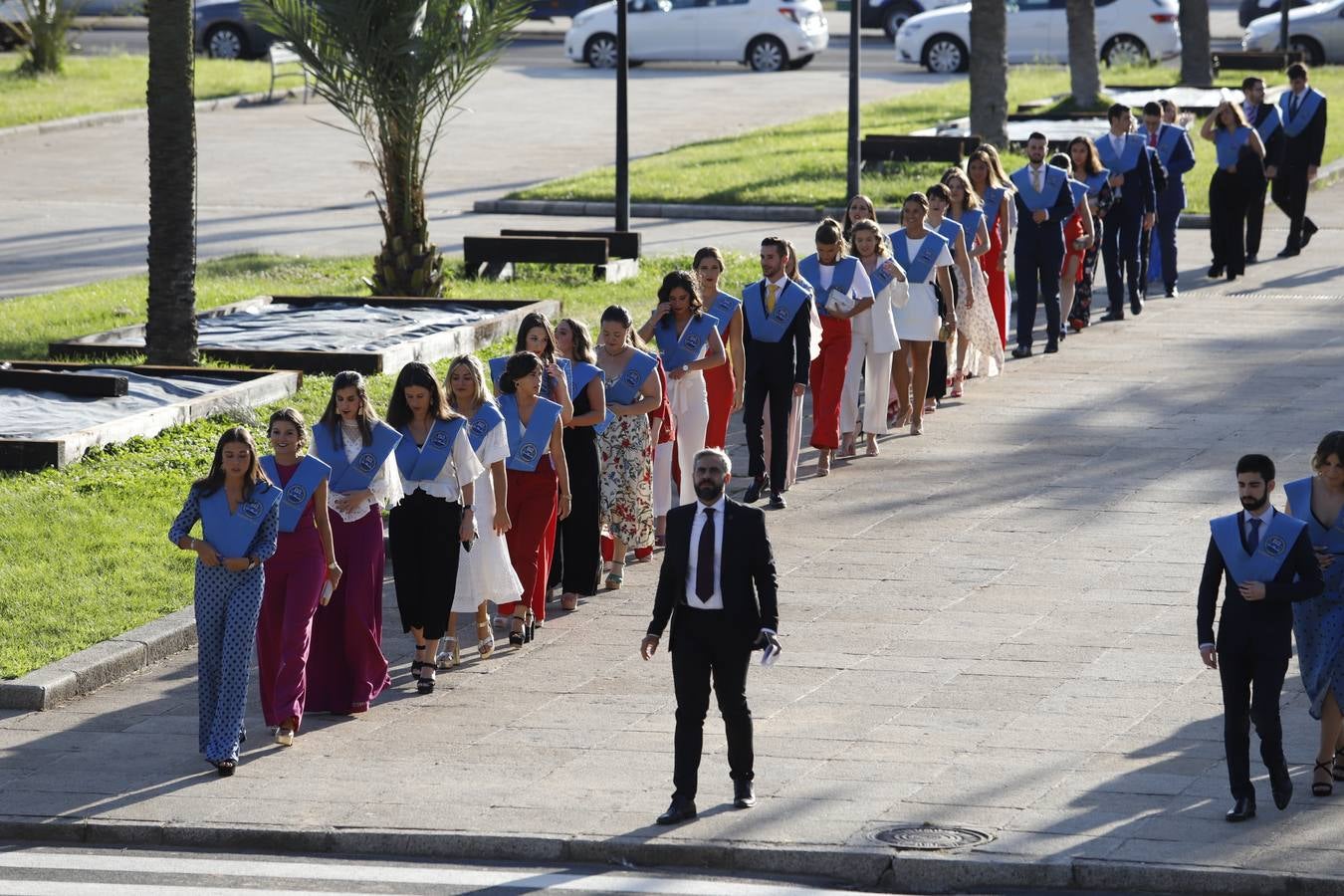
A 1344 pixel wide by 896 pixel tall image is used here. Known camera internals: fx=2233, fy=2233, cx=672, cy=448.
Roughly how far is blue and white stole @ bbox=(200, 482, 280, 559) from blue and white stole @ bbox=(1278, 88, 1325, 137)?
1622cm

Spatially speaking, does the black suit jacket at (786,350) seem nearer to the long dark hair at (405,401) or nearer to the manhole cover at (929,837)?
the long dark hair at (405,401)

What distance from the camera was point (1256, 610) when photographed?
8.75 m

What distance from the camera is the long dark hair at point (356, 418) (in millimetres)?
10266

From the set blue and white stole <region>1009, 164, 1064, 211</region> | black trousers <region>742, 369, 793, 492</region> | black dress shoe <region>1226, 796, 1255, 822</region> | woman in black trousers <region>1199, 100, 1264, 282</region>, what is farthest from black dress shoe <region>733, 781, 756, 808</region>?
woman in black trousers <region>1199, 100, 1264, 282</region>

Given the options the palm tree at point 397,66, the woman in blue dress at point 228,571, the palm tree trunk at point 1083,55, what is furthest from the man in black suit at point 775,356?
the palm tree trunk at point 1083,55

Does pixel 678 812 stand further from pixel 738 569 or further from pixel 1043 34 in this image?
pixel 1043 34

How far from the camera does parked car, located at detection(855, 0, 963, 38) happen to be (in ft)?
159

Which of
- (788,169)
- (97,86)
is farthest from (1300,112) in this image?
(97,86)

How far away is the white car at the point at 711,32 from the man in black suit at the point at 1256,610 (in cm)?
3417

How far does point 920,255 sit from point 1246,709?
7.70 meters

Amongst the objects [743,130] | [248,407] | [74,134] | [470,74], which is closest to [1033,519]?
[248,407]

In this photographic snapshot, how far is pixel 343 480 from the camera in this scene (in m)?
10.3

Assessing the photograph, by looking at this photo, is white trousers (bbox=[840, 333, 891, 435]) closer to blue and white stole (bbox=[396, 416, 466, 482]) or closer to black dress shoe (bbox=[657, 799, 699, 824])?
blue and white stole (bbox=[396, 416, 466, 482])

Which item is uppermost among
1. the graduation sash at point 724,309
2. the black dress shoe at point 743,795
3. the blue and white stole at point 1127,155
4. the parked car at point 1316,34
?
the parked car at point 1316,34
